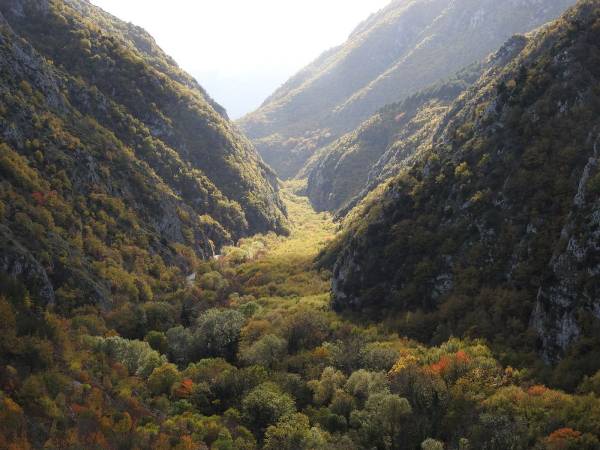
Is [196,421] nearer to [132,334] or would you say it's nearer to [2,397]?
[2,397]

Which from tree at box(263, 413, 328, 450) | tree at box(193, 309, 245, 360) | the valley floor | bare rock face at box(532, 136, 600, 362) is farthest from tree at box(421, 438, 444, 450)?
tree at box(193, 309, 245, 360)

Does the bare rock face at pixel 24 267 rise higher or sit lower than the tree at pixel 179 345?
higher

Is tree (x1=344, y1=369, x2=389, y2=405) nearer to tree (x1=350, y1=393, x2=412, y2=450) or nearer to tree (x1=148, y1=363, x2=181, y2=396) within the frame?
tree (x1=350, y1=393, x2=412, y2=450)

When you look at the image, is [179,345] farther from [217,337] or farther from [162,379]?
[162,379]

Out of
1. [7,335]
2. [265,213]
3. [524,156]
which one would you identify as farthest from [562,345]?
[265,213]

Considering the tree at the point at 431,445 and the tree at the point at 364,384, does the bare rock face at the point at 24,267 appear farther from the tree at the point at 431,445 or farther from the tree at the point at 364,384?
the tree at the point at 431,445

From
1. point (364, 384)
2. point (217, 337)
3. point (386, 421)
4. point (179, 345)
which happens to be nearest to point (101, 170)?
point (179, 345)

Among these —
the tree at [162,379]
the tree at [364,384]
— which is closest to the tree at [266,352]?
the tree at [162,379]
